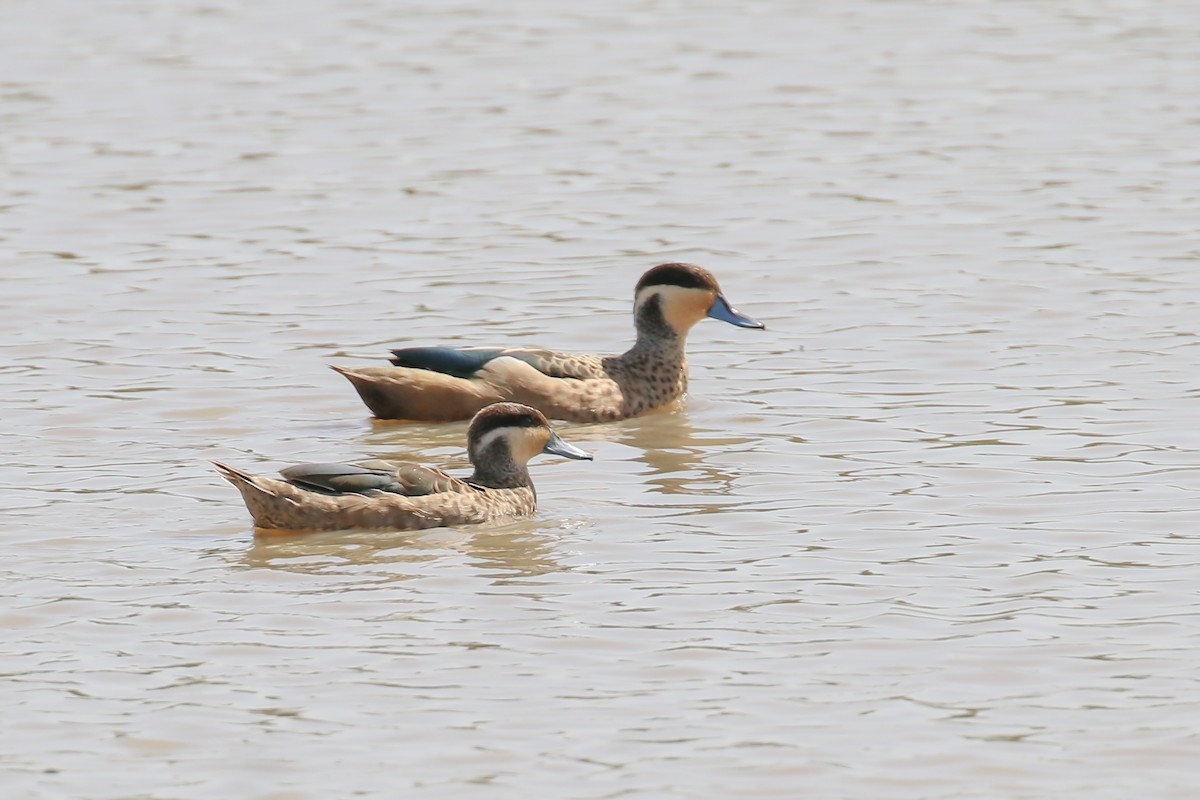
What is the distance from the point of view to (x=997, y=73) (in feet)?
90.1

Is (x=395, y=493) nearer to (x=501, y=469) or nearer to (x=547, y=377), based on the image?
(x=501, y=469)

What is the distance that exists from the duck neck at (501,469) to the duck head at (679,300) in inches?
138

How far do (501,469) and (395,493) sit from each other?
72 centimetres

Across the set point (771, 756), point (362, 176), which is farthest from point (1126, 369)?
point (362, 176)

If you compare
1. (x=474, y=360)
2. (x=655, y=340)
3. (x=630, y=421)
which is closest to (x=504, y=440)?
(x=474, y=360)

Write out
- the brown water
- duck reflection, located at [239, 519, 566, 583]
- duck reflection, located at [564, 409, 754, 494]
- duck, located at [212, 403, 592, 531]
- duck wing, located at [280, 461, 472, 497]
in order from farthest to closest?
duck reflection, located at [564, 409, 754, 494]
duck wing, located at [280, 461, 472, 497]
duck, located at [212, 403, 592, 531]
duck reflection, located at [239, 519, 566, 583]
the brown water

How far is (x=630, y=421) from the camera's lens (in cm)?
1489

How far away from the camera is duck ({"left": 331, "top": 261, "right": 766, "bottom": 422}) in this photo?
14273 millimetres

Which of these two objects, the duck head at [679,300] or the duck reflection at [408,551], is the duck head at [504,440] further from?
the duck head at [679,300]

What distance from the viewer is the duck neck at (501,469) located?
39.4ft

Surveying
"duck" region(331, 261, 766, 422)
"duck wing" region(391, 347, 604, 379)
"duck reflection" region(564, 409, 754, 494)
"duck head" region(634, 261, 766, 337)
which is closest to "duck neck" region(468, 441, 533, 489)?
"duck reflection" region(564, 409, 754, 494)

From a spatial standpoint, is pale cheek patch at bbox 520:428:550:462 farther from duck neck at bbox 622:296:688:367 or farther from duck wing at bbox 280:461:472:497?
duck neck at bbox 622:296:688:367

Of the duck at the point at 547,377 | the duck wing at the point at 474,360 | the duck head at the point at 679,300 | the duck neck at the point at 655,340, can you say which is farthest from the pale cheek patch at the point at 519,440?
the duck head at the point at 679,300

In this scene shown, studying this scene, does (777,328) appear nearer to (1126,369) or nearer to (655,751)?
(1126,369)
